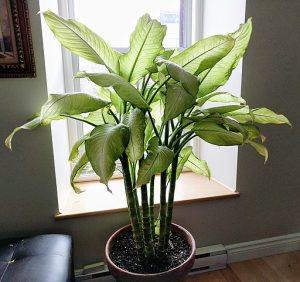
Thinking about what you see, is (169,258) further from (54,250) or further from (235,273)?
(235,273)

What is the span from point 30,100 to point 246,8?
3.72 feet

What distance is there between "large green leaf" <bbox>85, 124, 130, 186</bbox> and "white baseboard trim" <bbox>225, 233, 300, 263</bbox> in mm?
1177

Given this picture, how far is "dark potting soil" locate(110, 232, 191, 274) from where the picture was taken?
1010 millimetres

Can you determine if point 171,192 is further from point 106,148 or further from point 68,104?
point 68,104

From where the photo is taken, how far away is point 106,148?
72cm

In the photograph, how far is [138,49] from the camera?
0.83 metres

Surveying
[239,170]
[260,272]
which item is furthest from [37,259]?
[260,272]

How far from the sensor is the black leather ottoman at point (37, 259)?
90cm

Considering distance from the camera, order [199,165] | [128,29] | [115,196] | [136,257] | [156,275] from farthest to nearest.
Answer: [128,29]
[115,196]
[199,165]
[136,257]
[156,275]

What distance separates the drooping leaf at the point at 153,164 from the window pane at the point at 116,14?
3.28ft

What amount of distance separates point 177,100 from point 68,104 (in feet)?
1.03

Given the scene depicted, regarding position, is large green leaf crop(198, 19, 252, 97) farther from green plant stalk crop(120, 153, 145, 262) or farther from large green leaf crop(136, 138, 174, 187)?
green plant stalk crop(120, 153, 145, 262)

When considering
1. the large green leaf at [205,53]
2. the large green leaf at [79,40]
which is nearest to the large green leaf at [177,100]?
the large green leaf at [205,53]

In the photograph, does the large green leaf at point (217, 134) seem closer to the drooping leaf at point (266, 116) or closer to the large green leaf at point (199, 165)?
the drooping leaf at point (266, 116)
